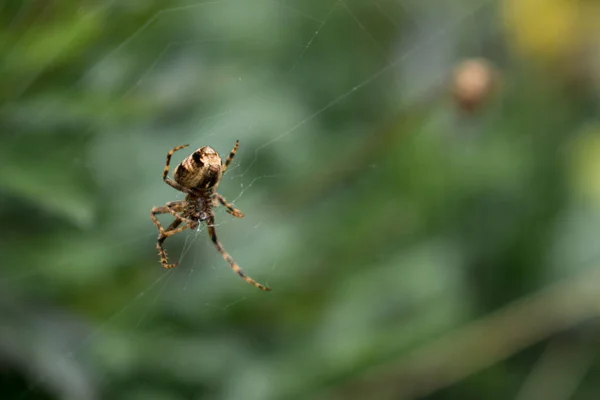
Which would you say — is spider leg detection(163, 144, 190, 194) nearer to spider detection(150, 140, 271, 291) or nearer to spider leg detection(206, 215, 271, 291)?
spider detection(150, 140, 271, 291)

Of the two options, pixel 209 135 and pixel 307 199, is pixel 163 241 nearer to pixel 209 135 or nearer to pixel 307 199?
pixel 209 135

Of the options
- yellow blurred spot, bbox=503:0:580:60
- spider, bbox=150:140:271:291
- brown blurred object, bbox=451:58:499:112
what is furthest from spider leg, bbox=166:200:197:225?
yellow blurred spot, bbox=503:0:580:60

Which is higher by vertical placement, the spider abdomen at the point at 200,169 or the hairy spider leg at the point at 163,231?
the spider abdomen at the point at 200,169

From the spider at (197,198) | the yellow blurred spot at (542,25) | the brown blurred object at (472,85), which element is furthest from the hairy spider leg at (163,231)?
the yellow blurred spot at (542,25)

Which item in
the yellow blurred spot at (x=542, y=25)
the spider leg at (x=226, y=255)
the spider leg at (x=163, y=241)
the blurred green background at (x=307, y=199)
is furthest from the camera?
the yellow blurred spot at (x=542, y=25)

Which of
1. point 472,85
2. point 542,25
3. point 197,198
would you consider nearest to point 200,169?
point 197,198

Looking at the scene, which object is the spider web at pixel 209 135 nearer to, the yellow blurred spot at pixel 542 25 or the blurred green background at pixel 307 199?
the blurred green background at pixel 307 199

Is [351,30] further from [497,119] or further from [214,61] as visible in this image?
[214,61]

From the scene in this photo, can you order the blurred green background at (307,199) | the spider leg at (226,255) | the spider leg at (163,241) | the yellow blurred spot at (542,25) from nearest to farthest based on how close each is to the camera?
the blurred green background at (307,199) → the spider leg at (163,241) → the spider leg at (226,255) → the yellow blurred spot at (542,25)
